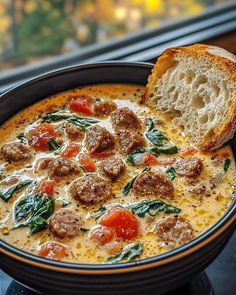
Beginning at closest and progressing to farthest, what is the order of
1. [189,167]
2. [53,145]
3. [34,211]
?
[34,211]
[189,167]
[53,145]

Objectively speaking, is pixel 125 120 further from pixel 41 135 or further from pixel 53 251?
pixel 53 251

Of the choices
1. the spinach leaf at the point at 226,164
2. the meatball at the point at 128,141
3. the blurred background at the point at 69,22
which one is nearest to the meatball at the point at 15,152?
the meatball at the point at 128,141

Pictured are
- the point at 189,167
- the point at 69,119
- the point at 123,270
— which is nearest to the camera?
the point at 123,270

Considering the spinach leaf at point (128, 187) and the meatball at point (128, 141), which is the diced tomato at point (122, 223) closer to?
the spinach leaf at point (128, 187)

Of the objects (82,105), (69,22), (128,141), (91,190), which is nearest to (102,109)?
(82,105)

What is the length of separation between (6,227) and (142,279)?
0.40m

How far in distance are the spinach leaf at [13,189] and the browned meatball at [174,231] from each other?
382 millimetres

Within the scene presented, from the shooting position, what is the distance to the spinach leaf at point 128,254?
4.12 feet

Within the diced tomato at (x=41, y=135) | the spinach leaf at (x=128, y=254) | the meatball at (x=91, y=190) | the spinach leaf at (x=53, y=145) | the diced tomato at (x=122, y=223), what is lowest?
the spinach leaf at (x=128, y=254)

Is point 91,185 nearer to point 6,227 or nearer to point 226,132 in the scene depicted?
point 6,227

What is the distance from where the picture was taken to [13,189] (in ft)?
4.81

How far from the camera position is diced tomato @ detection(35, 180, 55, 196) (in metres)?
1.44

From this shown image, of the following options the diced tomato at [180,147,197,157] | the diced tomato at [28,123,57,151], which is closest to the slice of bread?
the diced tomato at [180,147,197,157]

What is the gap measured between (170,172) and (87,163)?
233 mm
